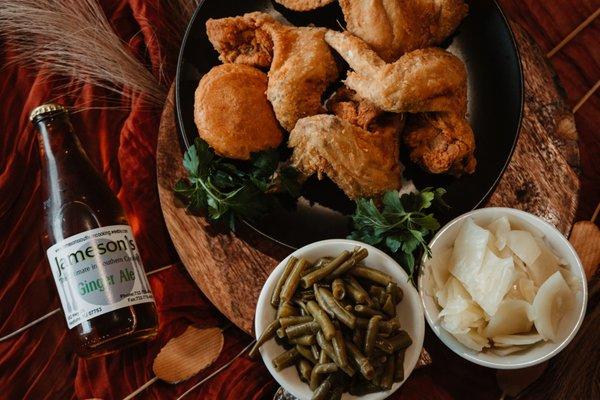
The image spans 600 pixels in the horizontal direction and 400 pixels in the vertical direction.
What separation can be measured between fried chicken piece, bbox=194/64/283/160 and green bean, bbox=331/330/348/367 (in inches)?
36.3

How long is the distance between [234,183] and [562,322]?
154 cm

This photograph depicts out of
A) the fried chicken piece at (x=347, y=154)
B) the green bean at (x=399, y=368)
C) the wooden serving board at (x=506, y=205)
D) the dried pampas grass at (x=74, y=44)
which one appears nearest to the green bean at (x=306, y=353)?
the green bean at (x=399, y=368)

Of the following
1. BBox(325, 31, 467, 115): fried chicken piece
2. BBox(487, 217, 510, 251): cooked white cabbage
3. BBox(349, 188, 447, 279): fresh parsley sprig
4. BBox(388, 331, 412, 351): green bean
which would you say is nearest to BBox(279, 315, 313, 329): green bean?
BBox(388, 331, 412, 351): green bean

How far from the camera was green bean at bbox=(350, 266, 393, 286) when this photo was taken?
2.61 metres

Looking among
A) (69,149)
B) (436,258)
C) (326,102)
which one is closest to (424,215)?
(436,258)

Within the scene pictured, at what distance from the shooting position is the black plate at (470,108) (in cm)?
291

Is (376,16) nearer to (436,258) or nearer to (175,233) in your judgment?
(436,258)

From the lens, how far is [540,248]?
2.62 meters

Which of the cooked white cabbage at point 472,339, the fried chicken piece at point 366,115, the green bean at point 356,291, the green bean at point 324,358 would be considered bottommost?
the green bean at point 324,358

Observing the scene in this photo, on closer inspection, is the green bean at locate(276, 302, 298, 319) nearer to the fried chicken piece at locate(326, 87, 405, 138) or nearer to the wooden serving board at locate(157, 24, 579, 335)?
the wooden serving board at locate(157, 24, 579, 335)

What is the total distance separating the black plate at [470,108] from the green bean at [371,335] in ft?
1.91

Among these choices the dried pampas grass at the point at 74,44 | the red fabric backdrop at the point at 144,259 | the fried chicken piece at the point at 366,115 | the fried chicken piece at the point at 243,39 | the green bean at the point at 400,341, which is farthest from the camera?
the dried pampas grass at the point at 74,44

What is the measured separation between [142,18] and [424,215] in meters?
1.87

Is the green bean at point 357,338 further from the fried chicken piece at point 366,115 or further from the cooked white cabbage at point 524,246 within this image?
the fried chicken piece at point 366,115
